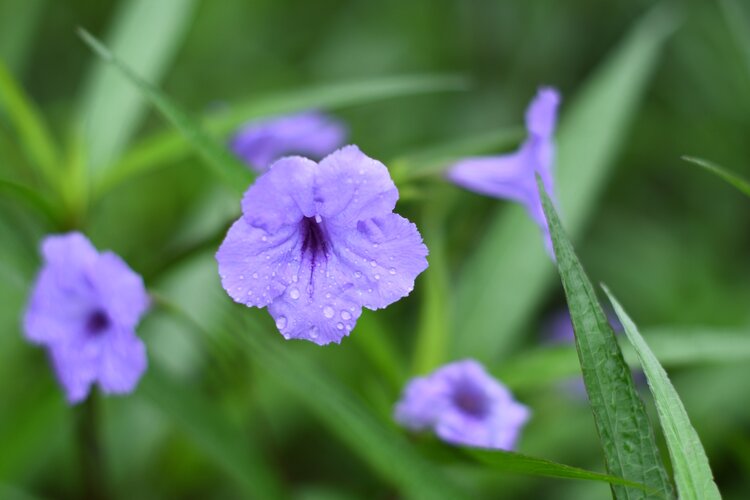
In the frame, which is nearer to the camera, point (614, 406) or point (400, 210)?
point (614, 406)

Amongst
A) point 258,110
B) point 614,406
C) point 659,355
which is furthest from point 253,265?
point 659,355

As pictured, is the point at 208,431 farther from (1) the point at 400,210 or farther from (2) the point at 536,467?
(1) the point at 400,210

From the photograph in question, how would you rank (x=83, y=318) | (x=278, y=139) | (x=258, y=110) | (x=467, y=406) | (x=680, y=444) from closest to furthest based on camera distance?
(x=680, y=444) < (x=467, y=406) < (x=83, y=318) < (x=258, y=110) < (x=278, y=139)

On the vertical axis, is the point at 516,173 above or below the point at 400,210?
Result: below

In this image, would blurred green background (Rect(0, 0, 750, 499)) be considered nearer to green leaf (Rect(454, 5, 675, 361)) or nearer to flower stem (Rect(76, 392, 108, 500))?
green leaf (Rect(454, 5, 675, 361))

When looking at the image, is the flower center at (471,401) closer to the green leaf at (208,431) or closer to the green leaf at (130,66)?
the green leaf at (208,431)

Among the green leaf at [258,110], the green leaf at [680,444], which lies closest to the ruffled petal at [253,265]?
the green leaf at [680,444]
